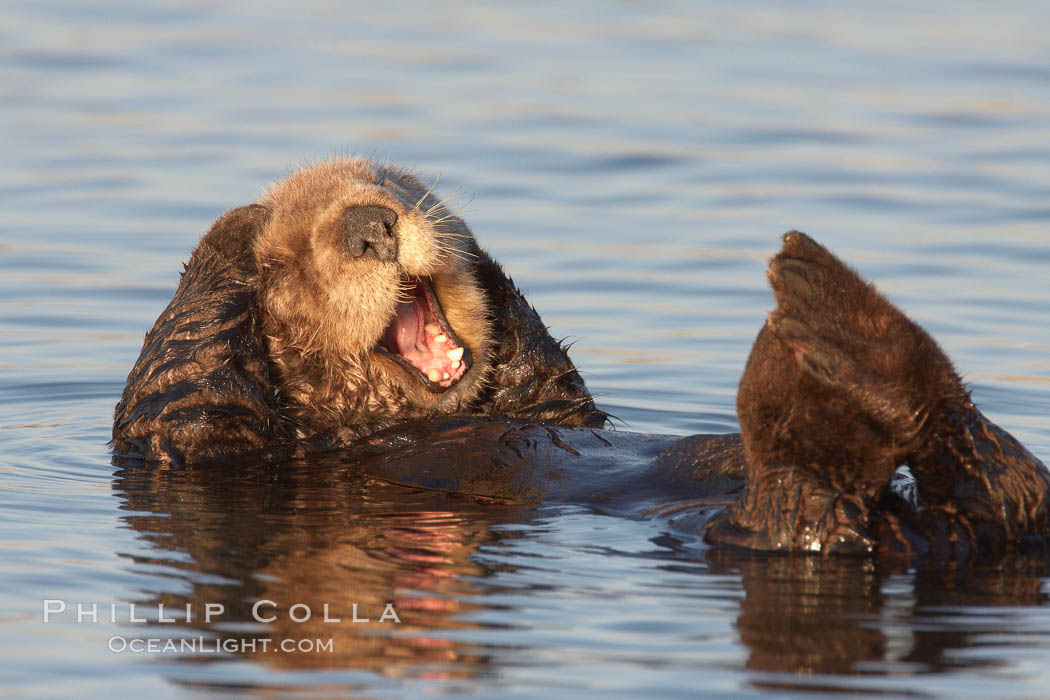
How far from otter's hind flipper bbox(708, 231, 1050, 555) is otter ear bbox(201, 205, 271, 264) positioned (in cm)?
196

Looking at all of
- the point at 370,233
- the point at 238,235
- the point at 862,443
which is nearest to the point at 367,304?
the point at 370,233

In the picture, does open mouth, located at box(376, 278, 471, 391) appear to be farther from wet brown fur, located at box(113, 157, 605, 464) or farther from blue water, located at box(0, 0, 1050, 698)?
blue water, located at box(0, 0, 1050, 698)

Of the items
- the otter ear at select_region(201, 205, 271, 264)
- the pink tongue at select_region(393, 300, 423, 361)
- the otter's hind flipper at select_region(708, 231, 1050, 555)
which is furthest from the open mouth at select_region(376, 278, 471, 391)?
the otter's hind flipper at select_region(708, 231, 1050, 555)

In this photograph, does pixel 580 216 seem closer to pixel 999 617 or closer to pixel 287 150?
pixel 287 150

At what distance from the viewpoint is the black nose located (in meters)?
4.83

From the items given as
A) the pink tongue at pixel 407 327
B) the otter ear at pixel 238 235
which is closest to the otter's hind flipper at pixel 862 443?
the pink tongue at pixel 407 327

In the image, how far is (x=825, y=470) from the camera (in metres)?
3.95

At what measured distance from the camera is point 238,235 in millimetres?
5281

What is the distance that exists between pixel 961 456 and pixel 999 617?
1.58 ft

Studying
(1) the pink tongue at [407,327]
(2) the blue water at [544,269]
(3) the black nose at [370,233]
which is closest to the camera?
(2) the blue water at [544,269]

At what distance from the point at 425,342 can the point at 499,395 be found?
0.32 metres

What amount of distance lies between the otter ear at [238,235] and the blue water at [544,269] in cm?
80

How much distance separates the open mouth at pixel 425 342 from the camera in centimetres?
519

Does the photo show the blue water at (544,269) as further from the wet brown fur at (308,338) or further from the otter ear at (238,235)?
the otter ear at (238,235)
